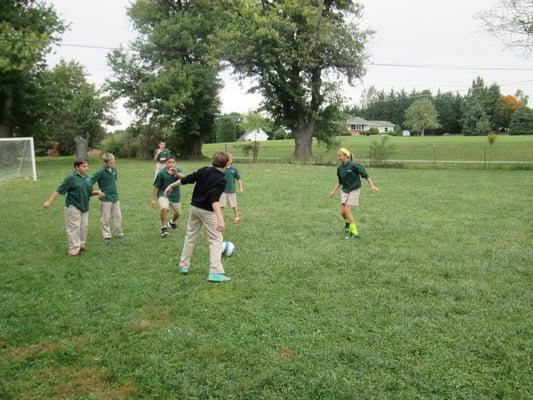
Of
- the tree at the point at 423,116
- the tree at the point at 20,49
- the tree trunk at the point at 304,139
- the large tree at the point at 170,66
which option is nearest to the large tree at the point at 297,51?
the tree trunk at the point at 304,139

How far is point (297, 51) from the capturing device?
1180 inches

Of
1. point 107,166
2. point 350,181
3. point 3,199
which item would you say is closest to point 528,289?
point 350,181

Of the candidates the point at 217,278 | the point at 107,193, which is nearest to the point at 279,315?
the point at 217,278

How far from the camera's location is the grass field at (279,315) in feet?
13.0

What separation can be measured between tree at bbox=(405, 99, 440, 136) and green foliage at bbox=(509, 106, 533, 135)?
15385mm

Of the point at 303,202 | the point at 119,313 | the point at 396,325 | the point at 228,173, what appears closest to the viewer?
the point at 396,325

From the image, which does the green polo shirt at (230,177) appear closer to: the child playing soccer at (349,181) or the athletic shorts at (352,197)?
the child playing soccer at (349,181)

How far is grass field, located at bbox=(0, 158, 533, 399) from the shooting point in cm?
398

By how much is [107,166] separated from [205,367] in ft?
19.9

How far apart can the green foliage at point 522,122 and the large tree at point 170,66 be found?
6237 cm

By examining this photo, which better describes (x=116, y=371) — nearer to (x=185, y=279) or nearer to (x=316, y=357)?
(x=316, y=357)

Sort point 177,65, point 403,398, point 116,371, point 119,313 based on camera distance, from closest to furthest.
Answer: point 403,398
point 116,371
point 119,313
point 177,65

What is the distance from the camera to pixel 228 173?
1044 centimetres

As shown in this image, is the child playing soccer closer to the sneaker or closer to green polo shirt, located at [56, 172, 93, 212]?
the sneaker
